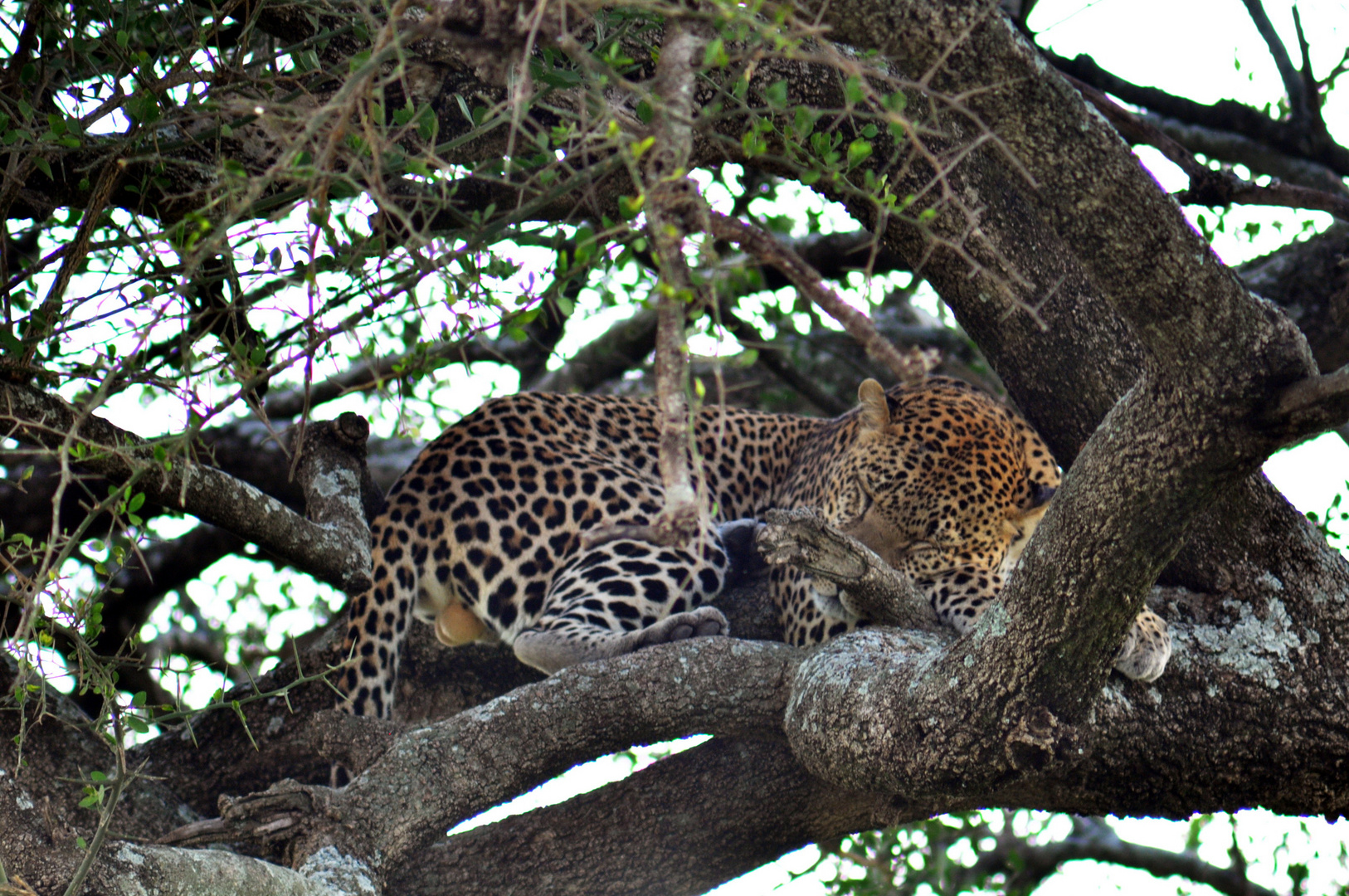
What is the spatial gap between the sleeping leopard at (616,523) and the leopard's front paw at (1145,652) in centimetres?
102

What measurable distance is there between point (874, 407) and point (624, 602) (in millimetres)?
1539

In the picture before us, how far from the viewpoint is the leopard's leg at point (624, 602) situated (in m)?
4.65

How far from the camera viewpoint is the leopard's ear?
19.1 ft

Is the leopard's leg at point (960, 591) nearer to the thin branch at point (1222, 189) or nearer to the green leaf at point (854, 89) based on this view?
the thin branch at point (1222, 189)

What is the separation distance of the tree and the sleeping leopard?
8.5 inches

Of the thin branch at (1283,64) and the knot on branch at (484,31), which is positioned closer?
the knot on branch at (484,31)

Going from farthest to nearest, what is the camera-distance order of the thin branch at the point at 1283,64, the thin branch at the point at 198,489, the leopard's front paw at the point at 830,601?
the thin branch at the point at 1283,64 → the leopard's front paw at the point at 830,601 → the thin branch at the point at 198,489

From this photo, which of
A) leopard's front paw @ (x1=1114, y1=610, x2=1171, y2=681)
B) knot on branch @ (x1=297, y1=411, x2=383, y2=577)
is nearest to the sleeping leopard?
knot on branch @ (x1=297, y1=411, x2=383, y2=577)

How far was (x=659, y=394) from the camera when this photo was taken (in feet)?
6.88

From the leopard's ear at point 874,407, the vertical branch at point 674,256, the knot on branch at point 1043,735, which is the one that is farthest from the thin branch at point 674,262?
the leopard's ear at point 874,407

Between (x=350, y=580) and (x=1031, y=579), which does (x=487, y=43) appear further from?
(x=350, y=580)

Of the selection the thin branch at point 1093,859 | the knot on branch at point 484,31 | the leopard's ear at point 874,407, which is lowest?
the thin branch at point 1093,859

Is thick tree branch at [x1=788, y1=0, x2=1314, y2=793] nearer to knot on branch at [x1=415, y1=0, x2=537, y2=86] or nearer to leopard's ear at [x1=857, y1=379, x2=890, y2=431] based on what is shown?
knot on branch at [x1=415, y1=0, x2=537, y2=86]

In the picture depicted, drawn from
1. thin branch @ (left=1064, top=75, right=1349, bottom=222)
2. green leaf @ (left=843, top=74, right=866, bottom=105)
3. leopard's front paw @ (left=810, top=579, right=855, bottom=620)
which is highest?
thin branch @ (left=1064, top=75, right=1349, bottom=222)
